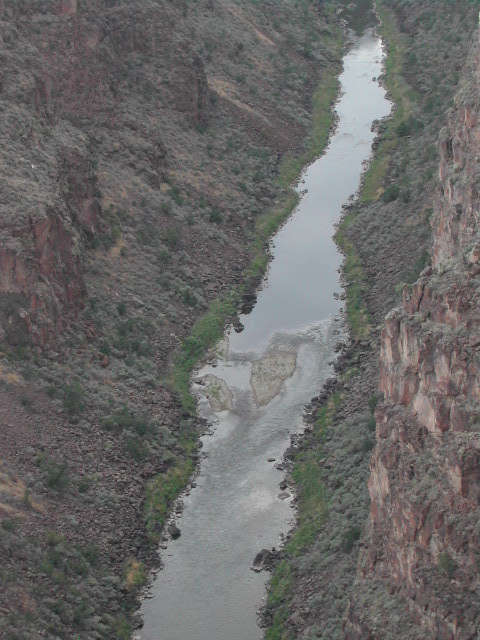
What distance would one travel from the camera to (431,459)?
34281mm

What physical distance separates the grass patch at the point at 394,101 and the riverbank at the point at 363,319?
5.4 inches

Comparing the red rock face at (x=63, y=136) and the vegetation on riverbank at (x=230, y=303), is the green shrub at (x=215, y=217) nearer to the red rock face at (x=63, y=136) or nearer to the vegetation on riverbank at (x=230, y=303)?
the vegetation on riverbank at (x=230, y=303)

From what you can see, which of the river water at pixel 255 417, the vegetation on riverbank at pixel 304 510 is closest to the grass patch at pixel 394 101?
the river water at pixel 255 417

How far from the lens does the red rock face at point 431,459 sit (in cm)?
3247

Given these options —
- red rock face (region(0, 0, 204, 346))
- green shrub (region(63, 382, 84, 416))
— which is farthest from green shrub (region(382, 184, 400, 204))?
green shrub (region(63, 382, 84, 416))

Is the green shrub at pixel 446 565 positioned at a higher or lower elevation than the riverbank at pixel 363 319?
lower

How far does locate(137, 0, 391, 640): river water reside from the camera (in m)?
44.4

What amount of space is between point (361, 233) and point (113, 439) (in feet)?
84.5

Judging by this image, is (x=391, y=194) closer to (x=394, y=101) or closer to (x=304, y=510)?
(x=394, y=101)

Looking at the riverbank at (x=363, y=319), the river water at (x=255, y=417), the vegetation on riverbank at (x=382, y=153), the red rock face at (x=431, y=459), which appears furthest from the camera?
the vegetation on riverbank at (x=382, y=153)

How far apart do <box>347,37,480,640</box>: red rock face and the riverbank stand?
1.57 meters

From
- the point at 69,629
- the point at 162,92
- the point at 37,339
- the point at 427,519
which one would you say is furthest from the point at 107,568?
the point at 162,92

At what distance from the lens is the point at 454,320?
34281mm

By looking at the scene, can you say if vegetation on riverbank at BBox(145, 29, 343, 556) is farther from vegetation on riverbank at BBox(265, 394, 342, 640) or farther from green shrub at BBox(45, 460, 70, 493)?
vegetation on riverbank at BBox(265, 394, 342, 640)
